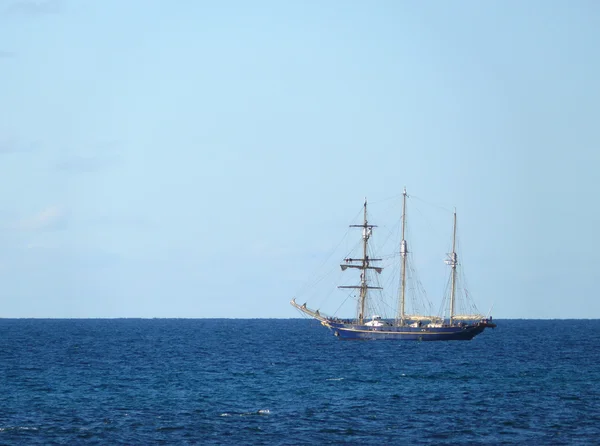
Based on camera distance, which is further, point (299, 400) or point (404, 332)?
point (404, 332)

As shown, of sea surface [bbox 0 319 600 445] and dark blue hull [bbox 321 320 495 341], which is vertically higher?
dark blue hull [bbox 321 320 495 341]

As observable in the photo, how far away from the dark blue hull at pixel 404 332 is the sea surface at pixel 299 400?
30.7 m

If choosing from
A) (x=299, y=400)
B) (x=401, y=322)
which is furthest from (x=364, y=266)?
(x=299, y=400)

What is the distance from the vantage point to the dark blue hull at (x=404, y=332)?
5605 inches

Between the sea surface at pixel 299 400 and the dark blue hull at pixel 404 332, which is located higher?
the dark blue hull at pixel 404 332

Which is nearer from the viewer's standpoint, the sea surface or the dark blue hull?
the sea surface

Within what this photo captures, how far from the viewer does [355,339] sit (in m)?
147

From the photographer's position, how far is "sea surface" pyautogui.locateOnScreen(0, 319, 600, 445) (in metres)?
51.7

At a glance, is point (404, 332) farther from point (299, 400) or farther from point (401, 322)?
point (299, 400)

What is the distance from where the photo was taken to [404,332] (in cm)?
14238

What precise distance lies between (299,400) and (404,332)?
77.9m

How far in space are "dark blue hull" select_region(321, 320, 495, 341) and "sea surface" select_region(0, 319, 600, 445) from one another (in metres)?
30.7

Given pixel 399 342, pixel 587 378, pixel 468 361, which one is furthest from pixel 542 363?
pixel 399 342

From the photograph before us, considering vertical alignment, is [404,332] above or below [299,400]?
above
